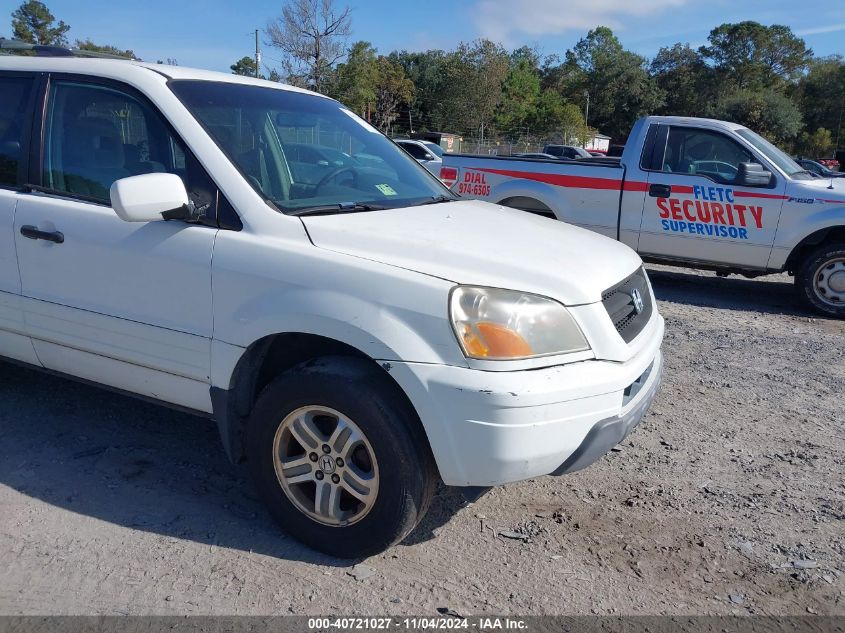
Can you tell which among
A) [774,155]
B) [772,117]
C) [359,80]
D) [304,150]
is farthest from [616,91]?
[304,150]

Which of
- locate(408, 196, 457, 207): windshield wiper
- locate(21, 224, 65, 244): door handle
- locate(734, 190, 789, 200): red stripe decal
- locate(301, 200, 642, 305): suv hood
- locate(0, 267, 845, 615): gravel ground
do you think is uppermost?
locate(408, 196, 457, 207): windshield wiper

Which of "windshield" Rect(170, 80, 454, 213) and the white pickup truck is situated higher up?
"windshield" Rect(170, 80, 454, 213)

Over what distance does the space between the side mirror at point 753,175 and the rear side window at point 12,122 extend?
6.35m

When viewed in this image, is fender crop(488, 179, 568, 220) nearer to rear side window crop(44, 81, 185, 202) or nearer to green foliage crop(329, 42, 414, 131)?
rear side window crop(44, 81, 185, 202)

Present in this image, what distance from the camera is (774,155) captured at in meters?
7.76

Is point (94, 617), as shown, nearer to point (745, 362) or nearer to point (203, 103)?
point (203, 103)

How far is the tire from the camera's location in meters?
7.25

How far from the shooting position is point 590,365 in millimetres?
2674

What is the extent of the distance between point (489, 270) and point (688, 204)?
226 inches

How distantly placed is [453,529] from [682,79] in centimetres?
8620

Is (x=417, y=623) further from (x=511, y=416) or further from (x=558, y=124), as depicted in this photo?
(x=558, y=124)

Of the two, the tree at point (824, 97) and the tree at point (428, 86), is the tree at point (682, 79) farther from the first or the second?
the tree at point (428, 86)

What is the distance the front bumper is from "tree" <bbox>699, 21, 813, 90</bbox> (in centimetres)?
8392

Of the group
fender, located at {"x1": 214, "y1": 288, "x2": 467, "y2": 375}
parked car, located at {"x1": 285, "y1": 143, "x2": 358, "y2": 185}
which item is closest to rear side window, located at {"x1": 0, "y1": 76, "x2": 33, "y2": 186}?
parked car, located at {"x1": 285, "y1": 143, "x2": 358, "y2": 185}
